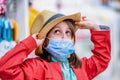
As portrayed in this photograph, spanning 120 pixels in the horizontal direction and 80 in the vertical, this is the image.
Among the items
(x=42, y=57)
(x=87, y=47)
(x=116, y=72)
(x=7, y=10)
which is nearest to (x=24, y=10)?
(x=7, y=10)

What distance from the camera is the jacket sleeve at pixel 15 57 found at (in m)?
1.53

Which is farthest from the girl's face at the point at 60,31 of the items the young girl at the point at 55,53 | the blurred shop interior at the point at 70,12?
the blurred shop interior at the point at 70,12

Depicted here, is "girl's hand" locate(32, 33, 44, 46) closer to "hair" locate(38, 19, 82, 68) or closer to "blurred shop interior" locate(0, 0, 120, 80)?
"hair" locate(38, 19, 82, 68)

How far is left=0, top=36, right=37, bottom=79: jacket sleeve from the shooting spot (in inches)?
60.1

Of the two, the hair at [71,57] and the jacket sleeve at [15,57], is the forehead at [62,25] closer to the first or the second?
the hair at [71,57]

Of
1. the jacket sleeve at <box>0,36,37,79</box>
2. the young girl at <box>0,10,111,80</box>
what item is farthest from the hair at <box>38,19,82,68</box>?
the jacket sleeve at <box>0,36,37,79</box>

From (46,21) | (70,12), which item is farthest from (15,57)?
(70,12)

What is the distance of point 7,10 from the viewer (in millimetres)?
2172

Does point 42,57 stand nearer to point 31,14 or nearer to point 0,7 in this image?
point 0,7

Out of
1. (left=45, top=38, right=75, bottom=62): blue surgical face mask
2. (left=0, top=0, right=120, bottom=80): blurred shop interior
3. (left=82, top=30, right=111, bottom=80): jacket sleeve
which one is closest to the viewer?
(left=45, top=38, right=75, bottom=62): blue surgical face mask

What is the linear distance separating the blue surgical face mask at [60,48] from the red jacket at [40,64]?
0.05 metres

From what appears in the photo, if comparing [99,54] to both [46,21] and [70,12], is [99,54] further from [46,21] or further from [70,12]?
[70,12]

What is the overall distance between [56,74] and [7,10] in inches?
27.6

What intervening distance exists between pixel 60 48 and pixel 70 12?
2.27 meters
